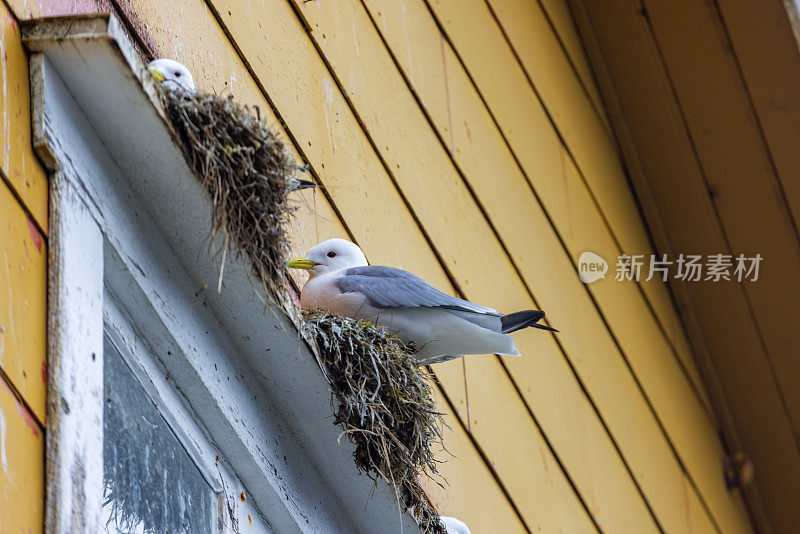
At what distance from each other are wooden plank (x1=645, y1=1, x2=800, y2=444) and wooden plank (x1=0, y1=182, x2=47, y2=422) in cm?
275

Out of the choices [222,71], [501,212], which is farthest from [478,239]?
[222,71]

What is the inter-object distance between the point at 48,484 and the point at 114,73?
0.59 meters

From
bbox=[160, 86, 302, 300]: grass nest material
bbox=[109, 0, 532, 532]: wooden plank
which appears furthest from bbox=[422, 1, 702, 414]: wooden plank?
bbox=[160, 86, 302, 300]: grass nest material

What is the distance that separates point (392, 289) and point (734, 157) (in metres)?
1.97

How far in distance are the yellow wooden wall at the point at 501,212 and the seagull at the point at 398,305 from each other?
15 cm

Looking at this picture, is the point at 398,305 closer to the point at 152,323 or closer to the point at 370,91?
the point at 152,323

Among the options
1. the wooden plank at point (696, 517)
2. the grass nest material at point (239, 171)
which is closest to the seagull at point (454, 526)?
the grass nest material at point (239, 171)

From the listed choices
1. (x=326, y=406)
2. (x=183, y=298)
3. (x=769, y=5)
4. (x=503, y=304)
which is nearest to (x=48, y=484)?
(x=183, y=298)

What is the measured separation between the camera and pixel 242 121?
193cm

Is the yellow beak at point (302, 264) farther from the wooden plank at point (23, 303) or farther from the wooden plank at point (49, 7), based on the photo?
the wooden plank at point (23, 303)

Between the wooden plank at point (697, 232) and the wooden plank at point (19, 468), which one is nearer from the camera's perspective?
the wooden plank at point (19, 468)

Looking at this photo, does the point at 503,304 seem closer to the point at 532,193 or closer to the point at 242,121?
the point at 532,193

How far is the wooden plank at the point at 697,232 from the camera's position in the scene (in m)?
4.15

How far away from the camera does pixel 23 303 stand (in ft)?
5.37
